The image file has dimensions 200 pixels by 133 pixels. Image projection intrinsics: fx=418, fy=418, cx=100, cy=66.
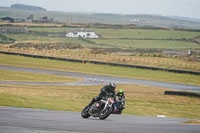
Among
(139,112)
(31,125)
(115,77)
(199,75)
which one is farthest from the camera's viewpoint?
(199,75)

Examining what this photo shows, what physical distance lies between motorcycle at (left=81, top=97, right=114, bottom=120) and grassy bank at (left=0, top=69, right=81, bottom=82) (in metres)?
29.6

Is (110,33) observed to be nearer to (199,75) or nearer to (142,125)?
(199,75)

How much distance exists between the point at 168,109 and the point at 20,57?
45512 mm

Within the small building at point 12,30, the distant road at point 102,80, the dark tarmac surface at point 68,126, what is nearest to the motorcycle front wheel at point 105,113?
the dark tarmac surface at point 68,126

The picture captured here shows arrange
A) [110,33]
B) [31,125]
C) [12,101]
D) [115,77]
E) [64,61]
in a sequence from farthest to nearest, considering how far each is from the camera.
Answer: [110,33], [64,61], [115,77], [12,101], [31,125]

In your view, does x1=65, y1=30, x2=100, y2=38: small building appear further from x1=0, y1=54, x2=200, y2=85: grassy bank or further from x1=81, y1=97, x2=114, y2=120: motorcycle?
x1=81, y1=97, x2=114, y2=120: motorcycle

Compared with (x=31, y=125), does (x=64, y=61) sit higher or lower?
lower

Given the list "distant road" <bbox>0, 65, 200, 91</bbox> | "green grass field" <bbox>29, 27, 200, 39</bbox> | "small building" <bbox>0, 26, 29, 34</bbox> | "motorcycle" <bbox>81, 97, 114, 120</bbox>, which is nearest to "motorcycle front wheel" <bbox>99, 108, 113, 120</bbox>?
"motorcycle" <bbox>81, 97, 114, 120</bbox>

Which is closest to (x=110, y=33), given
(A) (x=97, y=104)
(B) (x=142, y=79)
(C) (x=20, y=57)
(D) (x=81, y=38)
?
(D) (x=81, y=38)

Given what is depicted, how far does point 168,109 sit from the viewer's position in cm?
3356

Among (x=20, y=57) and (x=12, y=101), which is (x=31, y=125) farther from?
(x=20, y=57)

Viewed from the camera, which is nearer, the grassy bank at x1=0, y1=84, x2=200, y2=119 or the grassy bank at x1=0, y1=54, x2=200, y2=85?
the grassy bank at x1=0, y1=84, x2=200, y2=119

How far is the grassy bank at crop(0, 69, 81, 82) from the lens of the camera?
159 ft

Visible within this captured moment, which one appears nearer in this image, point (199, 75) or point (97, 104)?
point (97, 104)
